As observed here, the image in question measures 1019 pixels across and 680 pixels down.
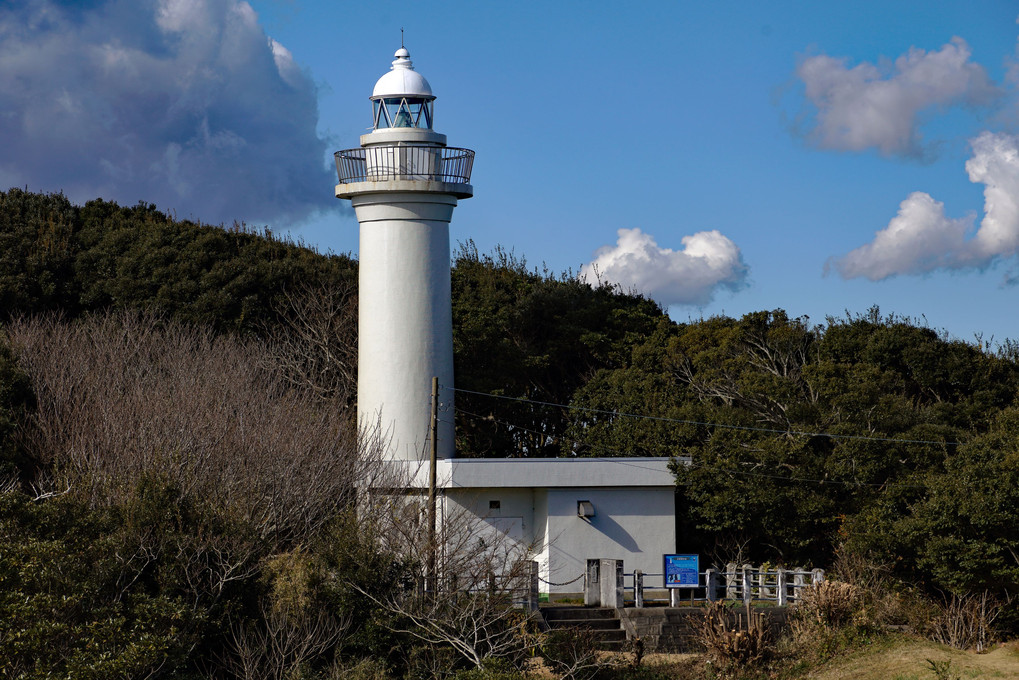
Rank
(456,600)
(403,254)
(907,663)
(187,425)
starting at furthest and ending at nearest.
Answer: (403,254), (187,425), (907,663), (456,600)

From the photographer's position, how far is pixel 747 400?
27.5 metres

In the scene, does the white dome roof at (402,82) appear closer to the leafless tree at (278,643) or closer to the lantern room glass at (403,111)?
the lantern room glass at (403,111)

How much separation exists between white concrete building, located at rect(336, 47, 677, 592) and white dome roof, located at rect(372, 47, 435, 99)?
0.03 m

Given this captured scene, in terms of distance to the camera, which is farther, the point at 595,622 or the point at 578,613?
the point at 578,613

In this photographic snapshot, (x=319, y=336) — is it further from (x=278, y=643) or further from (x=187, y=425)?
(x=278, y=643)

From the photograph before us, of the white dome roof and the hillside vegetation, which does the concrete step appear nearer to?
the hillside vegetation

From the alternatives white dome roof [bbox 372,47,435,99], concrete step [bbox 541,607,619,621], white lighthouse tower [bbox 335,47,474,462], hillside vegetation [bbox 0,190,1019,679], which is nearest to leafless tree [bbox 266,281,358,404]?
hillside vegetation [bbox 0,190,1019,679]

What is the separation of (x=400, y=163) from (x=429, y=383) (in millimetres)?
4808

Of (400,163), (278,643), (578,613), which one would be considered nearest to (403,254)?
(400,163)

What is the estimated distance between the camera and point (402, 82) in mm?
25266

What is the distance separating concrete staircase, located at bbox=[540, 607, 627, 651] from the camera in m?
19.9

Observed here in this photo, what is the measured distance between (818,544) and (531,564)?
7766 millimetres

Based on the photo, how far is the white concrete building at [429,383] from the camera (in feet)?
77.8

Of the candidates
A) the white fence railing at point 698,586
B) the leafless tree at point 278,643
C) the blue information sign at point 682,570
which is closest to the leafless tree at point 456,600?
the leafless tree at point 278,643
